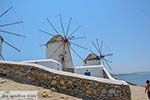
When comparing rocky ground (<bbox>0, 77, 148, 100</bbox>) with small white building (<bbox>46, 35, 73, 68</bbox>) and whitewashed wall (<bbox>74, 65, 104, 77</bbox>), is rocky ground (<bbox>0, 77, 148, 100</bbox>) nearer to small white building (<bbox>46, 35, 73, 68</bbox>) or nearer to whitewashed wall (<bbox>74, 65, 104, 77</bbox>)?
whitewashed wall (<bbox>74, 65, 104, 77</bbox>)

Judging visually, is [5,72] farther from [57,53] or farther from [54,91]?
[57,53]

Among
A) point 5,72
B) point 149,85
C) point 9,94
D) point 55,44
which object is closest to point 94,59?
point 55,44

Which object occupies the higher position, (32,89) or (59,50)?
(59,50)

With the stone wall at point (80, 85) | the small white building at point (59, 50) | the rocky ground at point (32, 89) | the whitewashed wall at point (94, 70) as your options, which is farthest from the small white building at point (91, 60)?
the rocky ground at point (32, 89)

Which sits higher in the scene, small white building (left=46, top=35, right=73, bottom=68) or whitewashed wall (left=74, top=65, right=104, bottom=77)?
small white building (left=46, top=35, right=73, bottom=68)

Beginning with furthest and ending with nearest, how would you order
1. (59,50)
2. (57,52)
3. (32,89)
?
(59,50) → (57,52) → (32,89)

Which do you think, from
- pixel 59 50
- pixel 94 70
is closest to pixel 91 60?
pixel 59 50

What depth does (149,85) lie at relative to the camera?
1250 centimetres

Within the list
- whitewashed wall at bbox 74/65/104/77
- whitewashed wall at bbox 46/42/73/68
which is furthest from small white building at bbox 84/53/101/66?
whitewashed wall at bbox 74/65/104/77

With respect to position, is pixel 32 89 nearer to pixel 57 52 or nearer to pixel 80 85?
pixel 80 85

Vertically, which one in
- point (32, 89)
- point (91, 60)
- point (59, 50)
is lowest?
point (32, 89)

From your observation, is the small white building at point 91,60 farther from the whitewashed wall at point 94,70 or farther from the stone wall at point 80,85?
the stone wall at point 80,85

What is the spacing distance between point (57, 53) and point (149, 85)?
15.0 metres

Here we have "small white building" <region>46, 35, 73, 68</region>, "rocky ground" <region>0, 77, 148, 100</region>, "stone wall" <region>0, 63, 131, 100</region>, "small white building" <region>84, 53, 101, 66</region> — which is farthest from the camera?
"small white building" <region>84, 53, 101, 66</region>
